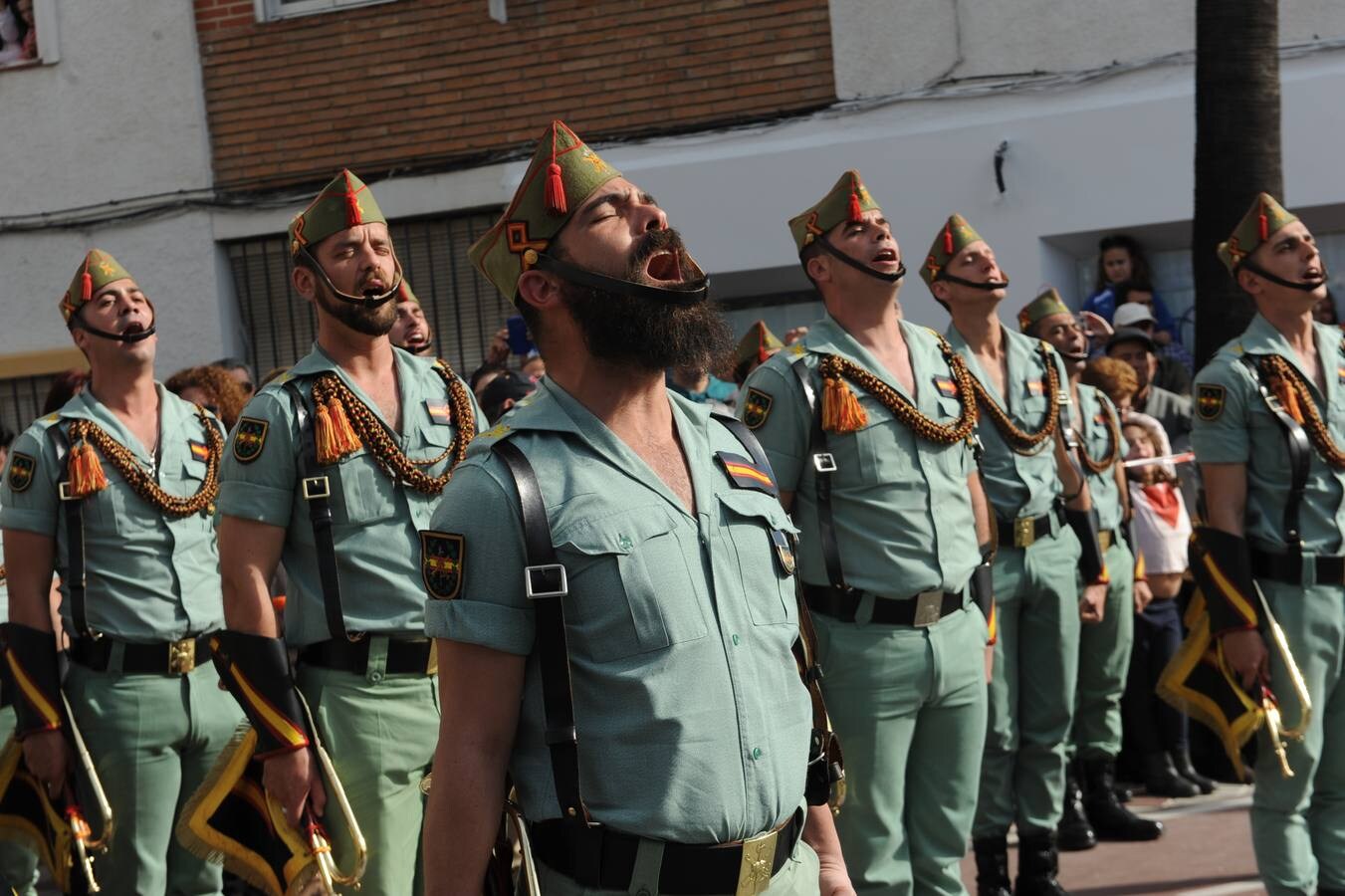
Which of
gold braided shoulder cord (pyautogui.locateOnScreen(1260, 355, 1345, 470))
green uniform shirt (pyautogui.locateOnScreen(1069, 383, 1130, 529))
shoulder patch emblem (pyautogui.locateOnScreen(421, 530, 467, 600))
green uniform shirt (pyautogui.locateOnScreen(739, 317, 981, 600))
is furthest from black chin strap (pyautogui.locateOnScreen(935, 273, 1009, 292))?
shoulder patch emblem (pyautogui.locateOnScreen(421, 530, 467, 600))

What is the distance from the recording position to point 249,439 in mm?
4707

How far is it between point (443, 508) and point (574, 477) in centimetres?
22

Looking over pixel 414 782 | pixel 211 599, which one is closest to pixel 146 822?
pixel 211 599

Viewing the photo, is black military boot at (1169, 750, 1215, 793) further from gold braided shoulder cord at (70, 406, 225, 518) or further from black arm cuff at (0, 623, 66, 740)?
black arm cuff at (0, 623, 66, 740)

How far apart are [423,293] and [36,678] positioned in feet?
27.4

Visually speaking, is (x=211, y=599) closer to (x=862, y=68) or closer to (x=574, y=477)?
(x=574, y=477)

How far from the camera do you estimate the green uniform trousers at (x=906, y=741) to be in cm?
518

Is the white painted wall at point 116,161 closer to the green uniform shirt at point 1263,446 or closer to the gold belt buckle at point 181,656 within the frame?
the gold belt buckle at point 181,656

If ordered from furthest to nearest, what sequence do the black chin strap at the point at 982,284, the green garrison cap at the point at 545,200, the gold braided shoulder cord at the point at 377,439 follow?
the black chin strap at the point at 982,284 → the gold braided shoulder cord at the point at 377,439 → the green garrison cap at the point at 545,200

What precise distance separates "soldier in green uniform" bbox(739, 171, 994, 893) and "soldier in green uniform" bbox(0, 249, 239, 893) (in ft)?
6.62

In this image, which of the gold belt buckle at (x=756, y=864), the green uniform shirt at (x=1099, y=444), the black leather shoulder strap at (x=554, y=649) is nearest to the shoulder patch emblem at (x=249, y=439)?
the black leather shoulder strap at (x=554, y=649)

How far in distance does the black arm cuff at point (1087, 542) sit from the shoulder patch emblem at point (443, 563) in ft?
16.3

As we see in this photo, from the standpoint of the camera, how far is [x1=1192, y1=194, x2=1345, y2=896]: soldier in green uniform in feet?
18.9

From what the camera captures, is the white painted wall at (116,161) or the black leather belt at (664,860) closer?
the black leather belt at (664,860)
